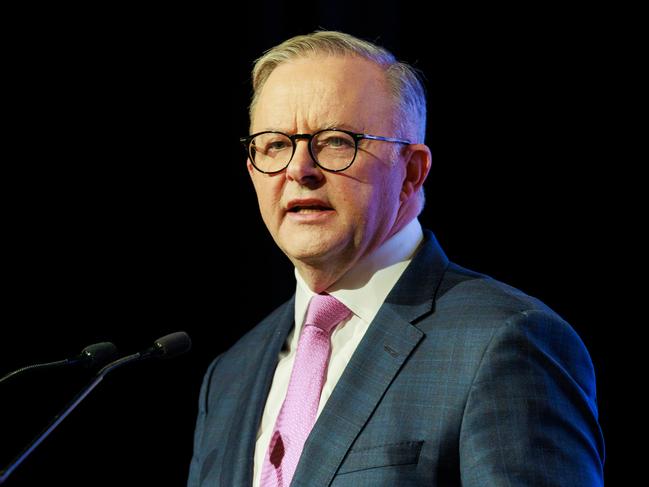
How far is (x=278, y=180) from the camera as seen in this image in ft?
6.72

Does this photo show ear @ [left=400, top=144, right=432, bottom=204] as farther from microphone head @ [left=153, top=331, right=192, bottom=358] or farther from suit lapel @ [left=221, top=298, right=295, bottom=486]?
microphone head @ [left=153, top=331, right=192, bottom=358]

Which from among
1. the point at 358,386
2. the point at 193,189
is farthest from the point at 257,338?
the point at 193,189

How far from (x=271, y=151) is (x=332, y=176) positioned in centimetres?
20

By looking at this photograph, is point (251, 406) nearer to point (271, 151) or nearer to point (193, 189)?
point (271, 151)

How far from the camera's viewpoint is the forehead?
2023 mm

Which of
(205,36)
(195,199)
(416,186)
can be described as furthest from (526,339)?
(205,36)

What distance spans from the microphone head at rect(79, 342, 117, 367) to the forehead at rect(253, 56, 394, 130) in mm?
723

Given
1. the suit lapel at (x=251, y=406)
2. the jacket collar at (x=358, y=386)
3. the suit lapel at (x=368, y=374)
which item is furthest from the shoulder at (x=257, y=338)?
the suit lapel at (x=368, y=374)

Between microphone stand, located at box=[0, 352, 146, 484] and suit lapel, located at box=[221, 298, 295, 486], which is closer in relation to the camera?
microphone stand, located at box=[0, 352, 146, 484]

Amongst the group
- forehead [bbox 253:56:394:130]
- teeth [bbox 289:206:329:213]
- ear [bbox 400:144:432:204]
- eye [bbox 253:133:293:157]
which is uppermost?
forehead [bbox 253:56:394:130]

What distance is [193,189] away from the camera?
327 cm

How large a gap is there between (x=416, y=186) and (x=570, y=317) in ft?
2.66

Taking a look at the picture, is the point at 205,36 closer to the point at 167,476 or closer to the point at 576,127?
the point at 576,127

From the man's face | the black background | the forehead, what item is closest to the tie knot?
the man's face
